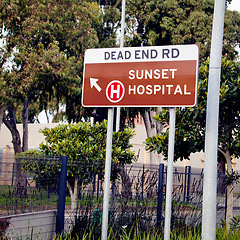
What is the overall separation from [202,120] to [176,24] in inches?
633

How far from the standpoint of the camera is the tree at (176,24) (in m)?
25.3

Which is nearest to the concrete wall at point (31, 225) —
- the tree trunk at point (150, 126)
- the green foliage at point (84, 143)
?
the green foliage at point (84, 143)

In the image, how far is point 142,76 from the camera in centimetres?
646

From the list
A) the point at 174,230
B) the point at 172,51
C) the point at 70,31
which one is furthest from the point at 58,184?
the point at 70,31

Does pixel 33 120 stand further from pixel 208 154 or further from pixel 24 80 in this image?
pixel 208 154

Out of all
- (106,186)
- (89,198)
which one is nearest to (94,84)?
(106,186)

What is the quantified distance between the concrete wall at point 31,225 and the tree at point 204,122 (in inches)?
151

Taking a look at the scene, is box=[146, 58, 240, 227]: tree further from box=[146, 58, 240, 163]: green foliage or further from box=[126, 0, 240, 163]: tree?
box=[126, 0, 240, 163]: tree

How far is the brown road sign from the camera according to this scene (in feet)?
20.5

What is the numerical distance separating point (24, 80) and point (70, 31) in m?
→ 3.38

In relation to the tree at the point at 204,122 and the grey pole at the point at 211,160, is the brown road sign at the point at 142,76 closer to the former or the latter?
the grey pole at the point at 211,160

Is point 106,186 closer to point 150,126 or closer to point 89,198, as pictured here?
point 89,198

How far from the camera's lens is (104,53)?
22.0ft

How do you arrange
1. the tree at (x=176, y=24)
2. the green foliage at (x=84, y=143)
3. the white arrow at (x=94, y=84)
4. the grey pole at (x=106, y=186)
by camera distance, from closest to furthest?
1. the grey pole at (x=106, y=186)
2. the white arrow at (x=94, y=84)
3. the green foliage at (x=84, y=143)
4. the tree at (x=176, y=24)
